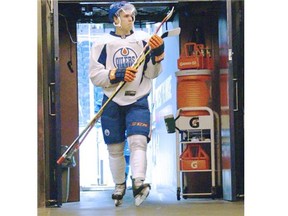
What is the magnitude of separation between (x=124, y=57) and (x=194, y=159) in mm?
1146

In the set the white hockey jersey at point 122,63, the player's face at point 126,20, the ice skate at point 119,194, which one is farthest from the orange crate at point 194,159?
the player's face at point 126,20

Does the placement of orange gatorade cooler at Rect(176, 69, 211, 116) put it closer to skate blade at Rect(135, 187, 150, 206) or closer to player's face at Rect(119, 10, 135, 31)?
player's face at Rect(119, 10, 135, 31)

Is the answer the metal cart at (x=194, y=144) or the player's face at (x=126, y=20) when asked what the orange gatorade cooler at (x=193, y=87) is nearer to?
the metal cart at (x=194, y=144)

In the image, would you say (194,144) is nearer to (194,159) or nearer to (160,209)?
(194,159)

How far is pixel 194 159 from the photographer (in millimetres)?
4688

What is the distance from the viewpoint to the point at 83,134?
14.4 ft

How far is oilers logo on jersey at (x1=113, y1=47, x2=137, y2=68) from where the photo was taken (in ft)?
13.4

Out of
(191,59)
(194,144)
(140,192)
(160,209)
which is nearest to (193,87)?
(191,59)

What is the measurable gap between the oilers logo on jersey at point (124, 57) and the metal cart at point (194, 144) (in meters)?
0.81
